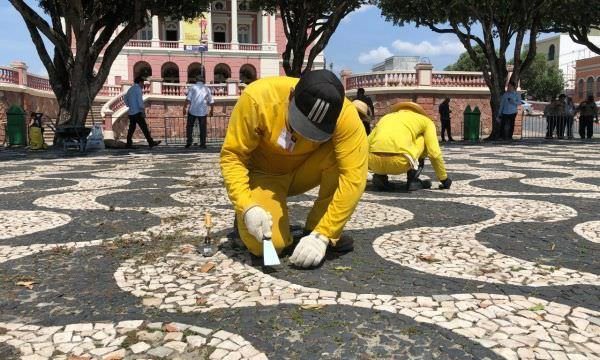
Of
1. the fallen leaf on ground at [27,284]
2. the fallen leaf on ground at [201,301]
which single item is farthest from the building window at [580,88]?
the fallen leaf on ground at [27,284]

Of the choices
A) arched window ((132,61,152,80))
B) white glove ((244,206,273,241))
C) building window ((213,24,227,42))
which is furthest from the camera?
building window ((213,24,227,42))

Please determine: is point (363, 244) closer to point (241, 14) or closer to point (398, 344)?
point (398, 344)

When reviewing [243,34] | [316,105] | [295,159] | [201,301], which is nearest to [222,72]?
[243,34]

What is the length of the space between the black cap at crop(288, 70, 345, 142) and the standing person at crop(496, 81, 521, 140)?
16.0 metres

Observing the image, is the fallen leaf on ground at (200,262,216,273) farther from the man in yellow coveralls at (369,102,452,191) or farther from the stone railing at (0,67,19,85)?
the stone railing at (0,67,19,85)

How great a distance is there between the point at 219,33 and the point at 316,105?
184 ft

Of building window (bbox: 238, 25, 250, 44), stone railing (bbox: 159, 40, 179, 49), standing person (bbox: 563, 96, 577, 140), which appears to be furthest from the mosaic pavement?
building window (bbox: 238, 25, 250, 44)

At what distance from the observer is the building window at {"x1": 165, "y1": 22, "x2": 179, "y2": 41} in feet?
175

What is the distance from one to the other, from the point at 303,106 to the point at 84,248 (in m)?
1.94

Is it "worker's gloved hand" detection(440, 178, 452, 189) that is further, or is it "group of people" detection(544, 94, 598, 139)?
"group of people" detection(544, 94, 598, 139)

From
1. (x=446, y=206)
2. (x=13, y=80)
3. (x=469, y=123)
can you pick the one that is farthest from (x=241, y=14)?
(x=446, y=206)

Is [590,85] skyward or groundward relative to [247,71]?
groundward

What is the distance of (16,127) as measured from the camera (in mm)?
16750

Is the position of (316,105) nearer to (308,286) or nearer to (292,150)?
(292,150)
